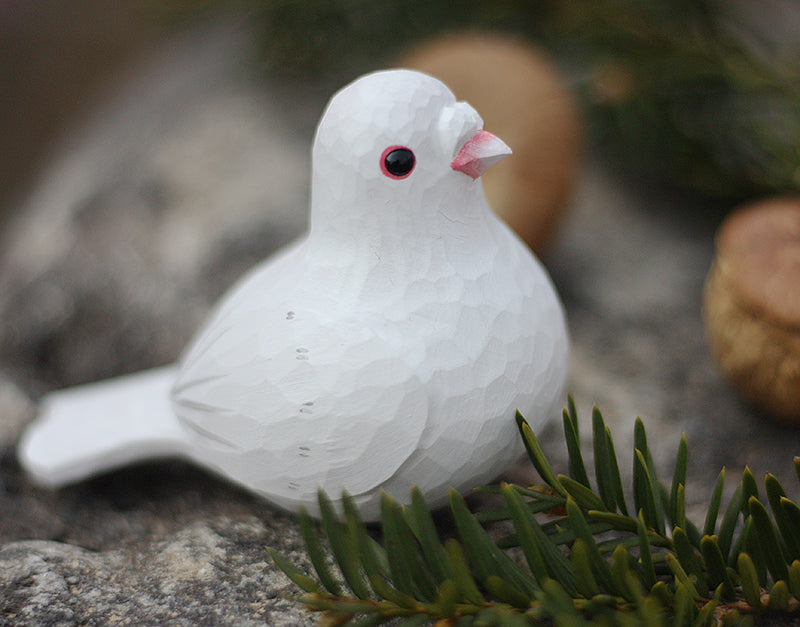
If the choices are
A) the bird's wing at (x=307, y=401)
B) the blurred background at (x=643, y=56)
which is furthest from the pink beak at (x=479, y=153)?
the blurred background at (x=643, y=56)

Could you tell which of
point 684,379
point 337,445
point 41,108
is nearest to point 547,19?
point 684,379

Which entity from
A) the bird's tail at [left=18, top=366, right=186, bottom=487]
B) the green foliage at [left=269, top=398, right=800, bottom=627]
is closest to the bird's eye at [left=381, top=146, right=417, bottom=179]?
the green foliage at [left=269, top=398, right=800, bottom=627]

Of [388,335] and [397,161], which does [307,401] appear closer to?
[388,335]

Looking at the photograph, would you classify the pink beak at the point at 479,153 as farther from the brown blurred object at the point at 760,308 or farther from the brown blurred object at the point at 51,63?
the brown blurred object at the point at 51,63

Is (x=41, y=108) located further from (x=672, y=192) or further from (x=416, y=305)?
(x=416, y=305)

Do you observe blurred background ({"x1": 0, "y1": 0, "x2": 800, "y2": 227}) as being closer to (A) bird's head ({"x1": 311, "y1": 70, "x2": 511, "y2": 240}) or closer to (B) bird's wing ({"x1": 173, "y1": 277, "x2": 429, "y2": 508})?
(A) bird's head ({"x1": 311, "y1": 70, "x2": 511, "y2": 240})
